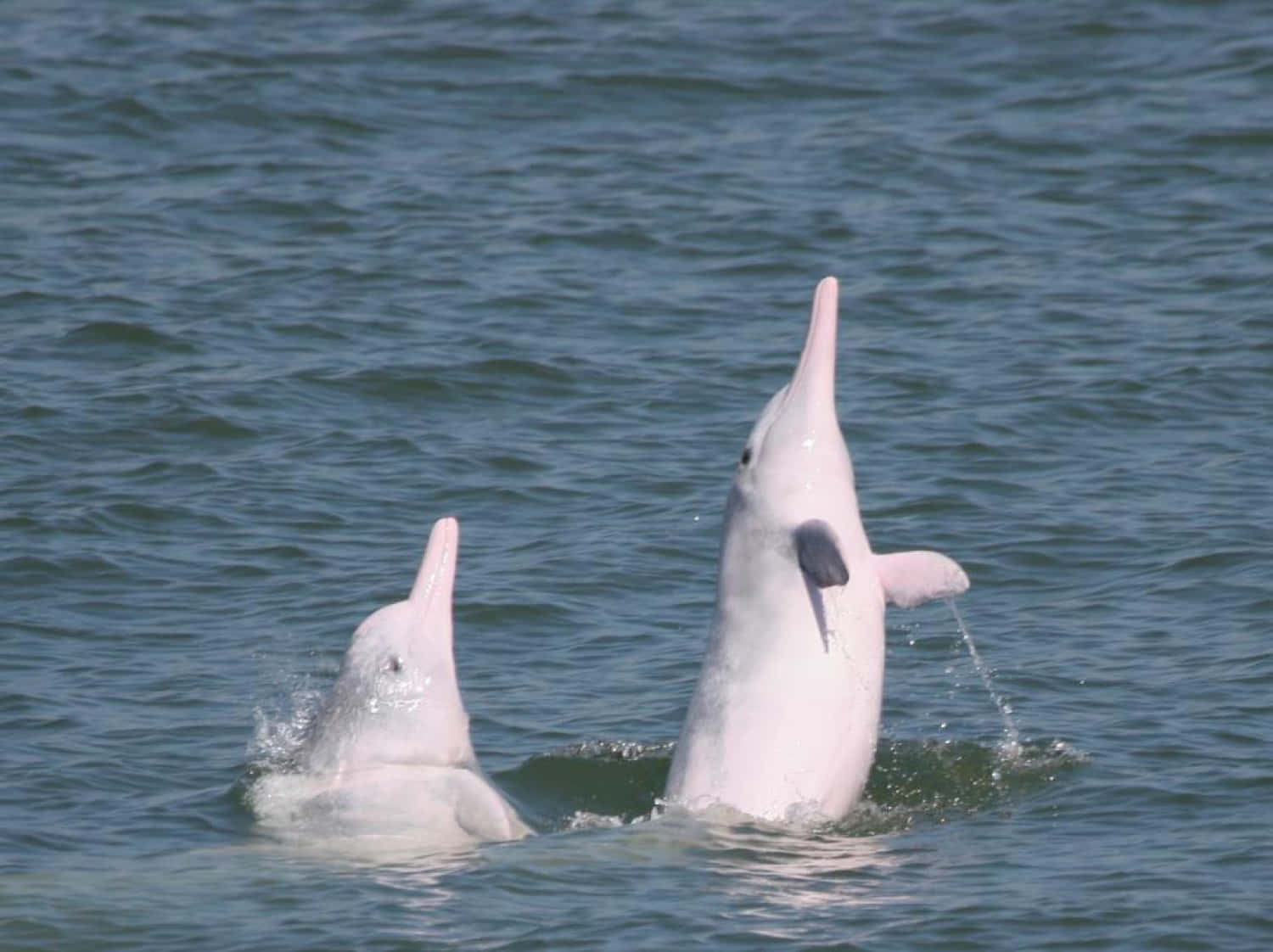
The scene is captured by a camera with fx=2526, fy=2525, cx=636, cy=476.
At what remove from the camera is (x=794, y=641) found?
12836mm

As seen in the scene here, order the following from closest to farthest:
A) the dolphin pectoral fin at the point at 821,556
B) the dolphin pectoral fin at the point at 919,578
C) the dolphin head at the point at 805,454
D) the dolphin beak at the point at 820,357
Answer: the dolphin pectoral fin at the point at 821,556
the dolphin pectoral fin at the point at 919,578
the dolphin head at the point at 805,454
the dolphin beak at the point at 820,357

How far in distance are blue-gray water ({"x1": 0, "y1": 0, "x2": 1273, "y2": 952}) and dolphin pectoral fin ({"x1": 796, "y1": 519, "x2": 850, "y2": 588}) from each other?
1.35 m

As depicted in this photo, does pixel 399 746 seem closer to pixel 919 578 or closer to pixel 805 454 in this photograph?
pixel 805 454

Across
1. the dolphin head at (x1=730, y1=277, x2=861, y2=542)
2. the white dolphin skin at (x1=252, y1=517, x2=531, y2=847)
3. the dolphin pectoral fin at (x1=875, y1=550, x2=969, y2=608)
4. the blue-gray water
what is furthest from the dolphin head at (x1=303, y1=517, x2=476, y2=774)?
the dolphin pectoral fin at (x1=875, y1=550, x2=969, y2=608)

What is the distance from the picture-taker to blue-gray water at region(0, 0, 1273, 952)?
484 inches

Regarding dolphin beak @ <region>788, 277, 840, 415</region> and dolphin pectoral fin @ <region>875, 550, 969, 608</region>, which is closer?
dolphin pectoral fin @ <region>875, 550, 969, 608</region>

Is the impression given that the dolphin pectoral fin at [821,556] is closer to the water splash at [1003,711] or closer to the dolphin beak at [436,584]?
the water splash at [1003,711]

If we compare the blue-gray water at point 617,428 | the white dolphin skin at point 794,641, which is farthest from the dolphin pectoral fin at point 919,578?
the blue-gray water at point 617,428

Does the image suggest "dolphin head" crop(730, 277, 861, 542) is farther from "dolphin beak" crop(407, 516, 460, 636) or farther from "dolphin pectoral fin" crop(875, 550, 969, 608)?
"dolphin beak" crop(407, 516, 460, 636)

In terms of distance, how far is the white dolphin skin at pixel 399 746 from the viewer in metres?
13.0

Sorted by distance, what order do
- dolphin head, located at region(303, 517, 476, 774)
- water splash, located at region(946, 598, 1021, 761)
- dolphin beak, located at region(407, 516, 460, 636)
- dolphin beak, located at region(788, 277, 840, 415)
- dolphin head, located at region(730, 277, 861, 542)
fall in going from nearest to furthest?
dolphin head, located at region(730, 277, 861, 542) < dolphin beak, located at region(788, 277, 840, 415) < dolphin head, located at region(303, 517, 476, 774) < dolphin beak, located at region(407, 516, 460, 636) < water splash, located at region(946, 598, 1021, 761)

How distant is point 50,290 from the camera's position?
76.3ft

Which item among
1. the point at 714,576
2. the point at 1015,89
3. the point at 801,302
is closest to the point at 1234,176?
the point at 1015,89

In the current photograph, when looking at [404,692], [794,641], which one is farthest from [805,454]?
[404,692]
